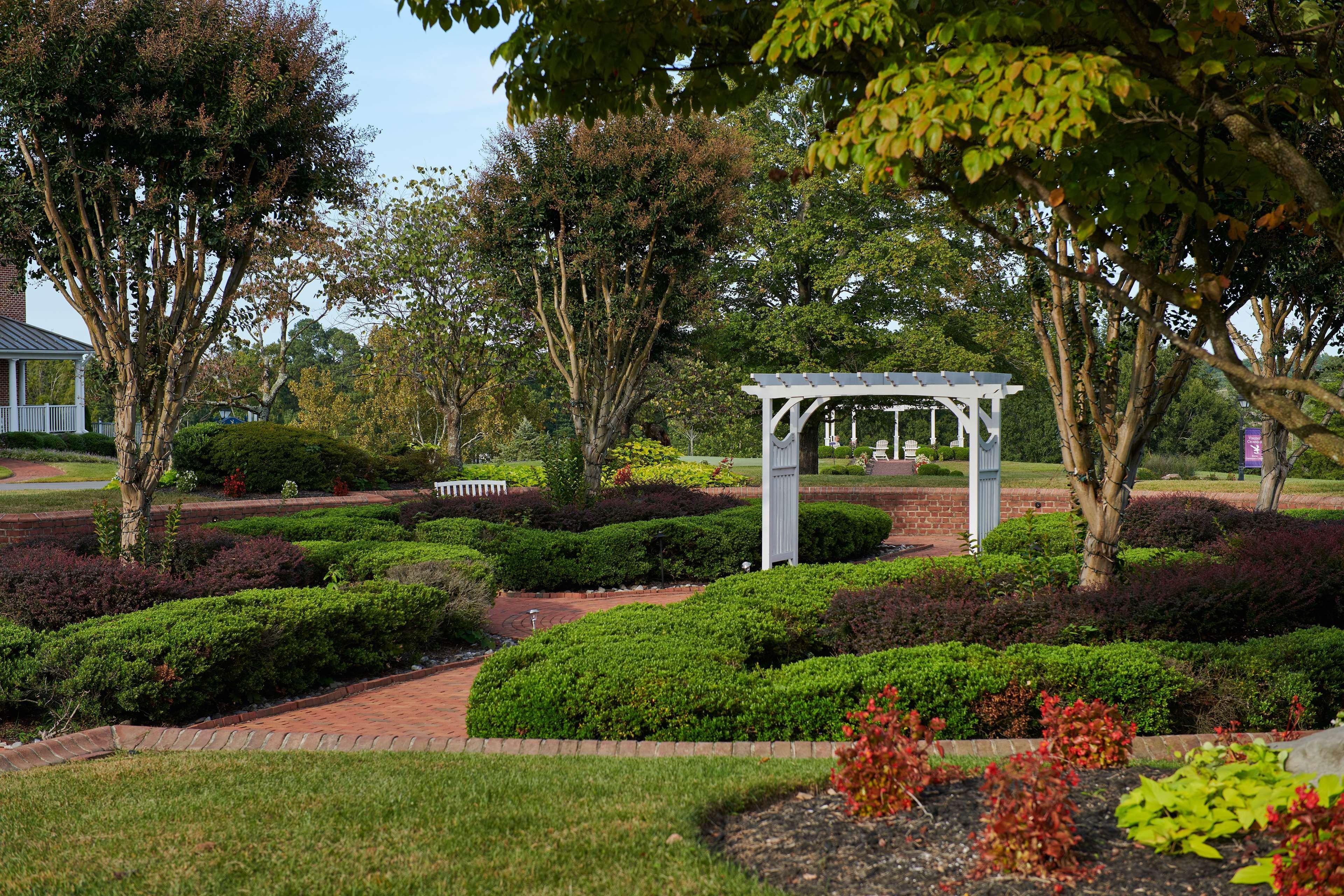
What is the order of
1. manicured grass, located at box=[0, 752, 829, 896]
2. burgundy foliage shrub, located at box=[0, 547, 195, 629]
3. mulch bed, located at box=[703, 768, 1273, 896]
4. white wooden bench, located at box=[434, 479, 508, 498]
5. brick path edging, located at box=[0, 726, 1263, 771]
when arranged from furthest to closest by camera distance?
white wooden bench, located at box=[434, 479, 508, 498], burgundy foliage shrub, located at box=[0, 547, 195, 629], brick path edging, located at box=[0, 726, 1263, 771], manicured grass, located at box=[0, 752, 829, 896], mulch bed, located at box=[703, 768, 1273, 896]

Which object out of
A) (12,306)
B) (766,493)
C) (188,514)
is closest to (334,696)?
(766,493)

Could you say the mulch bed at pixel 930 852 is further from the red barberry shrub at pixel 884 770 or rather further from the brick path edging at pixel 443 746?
the brick path edging at pixel 443 746

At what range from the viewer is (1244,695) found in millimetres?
5062

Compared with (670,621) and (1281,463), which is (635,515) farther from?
(1281,463)

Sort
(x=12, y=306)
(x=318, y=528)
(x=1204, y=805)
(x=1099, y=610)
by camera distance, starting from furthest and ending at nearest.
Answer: (x=12, y=306), (x=318, y=528), (x=1099, y=610), (x=1204, y=805)

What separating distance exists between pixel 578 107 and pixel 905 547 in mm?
11003

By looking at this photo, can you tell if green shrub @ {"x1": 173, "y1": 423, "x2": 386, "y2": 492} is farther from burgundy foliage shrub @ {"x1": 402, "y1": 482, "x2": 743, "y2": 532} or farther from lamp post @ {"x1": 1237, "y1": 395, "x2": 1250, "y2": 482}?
lamp post @ {"x1": 1237, "y1": 395, "x2": 1250, "y2": 482}

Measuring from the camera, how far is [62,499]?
511 inches

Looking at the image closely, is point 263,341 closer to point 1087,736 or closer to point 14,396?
point 14,396

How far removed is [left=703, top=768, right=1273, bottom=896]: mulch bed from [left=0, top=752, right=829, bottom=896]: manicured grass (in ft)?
0.48

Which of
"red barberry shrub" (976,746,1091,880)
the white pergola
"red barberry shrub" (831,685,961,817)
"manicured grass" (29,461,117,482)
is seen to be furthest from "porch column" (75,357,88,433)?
"red barberry shrub" (976,746,1091,880)

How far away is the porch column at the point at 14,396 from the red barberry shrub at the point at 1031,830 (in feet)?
91.1

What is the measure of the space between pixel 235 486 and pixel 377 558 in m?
7.85

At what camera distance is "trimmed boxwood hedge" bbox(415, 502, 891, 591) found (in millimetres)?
10867
